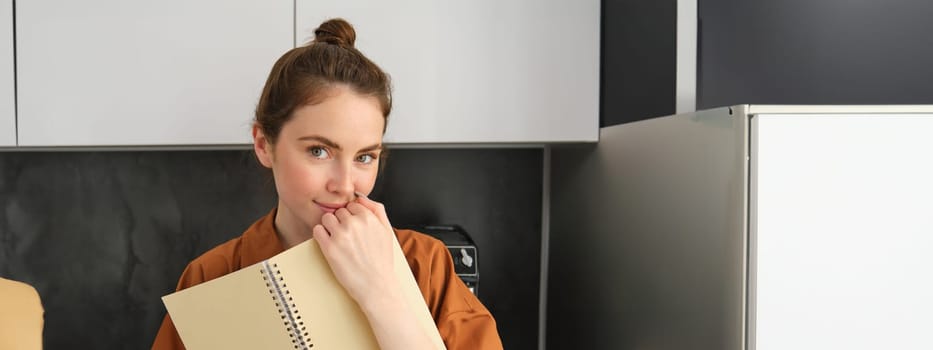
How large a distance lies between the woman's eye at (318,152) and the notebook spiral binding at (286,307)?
156mm

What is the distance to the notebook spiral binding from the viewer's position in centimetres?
74

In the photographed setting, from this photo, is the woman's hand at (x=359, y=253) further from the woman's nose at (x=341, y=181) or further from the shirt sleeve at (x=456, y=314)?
the shirt sleeve at (x=456, y=314)

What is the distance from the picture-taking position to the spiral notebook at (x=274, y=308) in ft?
2.46

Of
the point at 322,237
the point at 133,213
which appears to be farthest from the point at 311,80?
the point at 133,213

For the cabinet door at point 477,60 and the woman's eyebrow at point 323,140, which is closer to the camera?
the woman's eyebrow at point 323,140

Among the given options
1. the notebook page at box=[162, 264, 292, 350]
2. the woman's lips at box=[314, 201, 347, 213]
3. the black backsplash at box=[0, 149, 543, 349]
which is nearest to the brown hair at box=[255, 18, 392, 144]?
the woman's lips at box=[314, 201, 347, 213]

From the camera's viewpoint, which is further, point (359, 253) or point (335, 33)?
point (335, 33)

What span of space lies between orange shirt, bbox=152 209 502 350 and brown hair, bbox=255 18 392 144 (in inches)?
6.1

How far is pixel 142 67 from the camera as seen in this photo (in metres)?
1.30

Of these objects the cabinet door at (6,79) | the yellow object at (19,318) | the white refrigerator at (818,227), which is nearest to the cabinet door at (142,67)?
the cabinet door at (6,79)

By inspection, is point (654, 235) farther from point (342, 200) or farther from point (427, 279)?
point (342, 200)

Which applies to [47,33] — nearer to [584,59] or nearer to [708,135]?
[584,59]

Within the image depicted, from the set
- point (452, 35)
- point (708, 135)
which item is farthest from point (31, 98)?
point (708, 135)

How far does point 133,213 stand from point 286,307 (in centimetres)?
102
